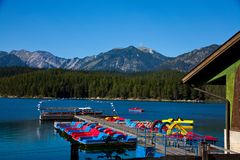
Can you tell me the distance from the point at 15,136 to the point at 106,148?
17.8 metres

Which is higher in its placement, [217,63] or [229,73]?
[217,63]

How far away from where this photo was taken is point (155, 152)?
92.0 ft

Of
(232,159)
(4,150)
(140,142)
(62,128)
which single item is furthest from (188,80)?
(62,128)

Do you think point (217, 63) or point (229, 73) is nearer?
point (229, 73)

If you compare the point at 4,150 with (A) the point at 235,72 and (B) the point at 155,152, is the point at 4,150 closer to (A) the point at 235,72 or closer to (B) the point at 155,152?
(B) the point at 155,152

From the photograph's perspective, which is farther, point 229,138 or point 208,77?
point 208,77

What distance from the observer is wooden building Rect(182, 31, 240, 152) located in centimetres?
1363

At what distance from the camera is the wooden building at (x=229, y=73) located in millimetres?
13633

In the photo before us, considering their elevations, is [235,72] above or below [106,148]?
above

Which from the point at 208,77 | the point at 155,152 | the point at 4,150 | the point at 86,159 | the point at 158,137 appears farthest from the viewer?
the point at 4,150

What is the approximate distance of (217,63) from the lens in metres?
14.7

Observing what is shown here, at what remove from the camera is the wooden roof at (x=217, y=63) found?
13.6 metres

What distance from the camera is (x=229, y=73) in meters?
14.2

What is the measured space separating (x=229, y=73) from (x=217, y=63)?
71 centimetres
